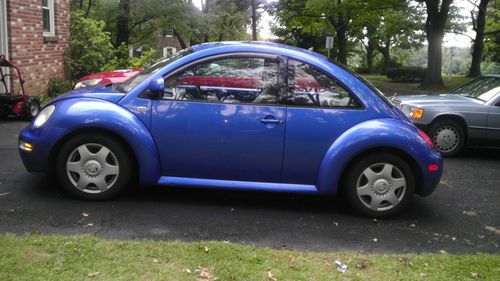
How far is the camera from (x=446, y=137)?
27.0ft

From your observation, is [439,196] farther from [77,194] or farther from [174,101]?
[77,194]

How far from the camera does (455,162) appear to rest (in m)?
7.92

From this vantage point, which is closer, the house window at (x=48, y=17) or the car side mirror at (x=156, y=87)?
the car side mirror at (x=156, y=87)

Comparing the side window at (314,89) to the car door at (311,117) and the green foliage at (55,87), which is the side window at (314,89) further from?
the green foliage at (55,87)

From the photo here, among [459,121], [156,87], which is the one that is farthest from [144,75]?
[459,121]

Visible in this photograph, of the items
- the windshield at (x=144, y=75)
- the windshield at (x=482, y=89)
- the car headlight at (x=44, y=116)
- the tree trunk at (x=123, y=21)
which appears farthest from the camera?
the tree trunk at (x=123, y=21)

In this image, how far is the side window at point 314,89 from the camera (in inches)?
193

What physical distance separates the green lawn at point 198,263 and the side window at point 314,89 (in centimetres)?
156

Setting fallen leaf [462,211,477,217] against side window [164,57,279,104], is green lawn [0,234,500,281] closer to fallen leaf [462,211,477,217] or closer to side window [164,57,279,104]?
fallen leaf [462,211,477,217]

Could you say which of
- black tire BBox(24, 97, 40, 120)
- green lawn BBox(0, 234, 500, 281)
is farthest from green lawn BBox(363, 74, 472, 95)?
green lawn BBox(0, 234, 500, 281)

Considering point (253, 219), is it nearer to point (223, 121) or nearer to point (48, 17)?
point (223, 121)

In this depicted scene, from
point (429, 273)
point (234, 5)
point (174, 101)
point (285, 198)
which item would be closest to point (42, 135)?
point (174, 101)

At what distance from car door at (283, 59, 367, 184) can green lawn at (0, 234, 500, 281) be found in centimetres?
115

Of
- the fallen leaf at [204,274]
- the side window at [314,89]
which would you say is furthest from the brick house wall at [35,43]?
the fallen leaf at [204,274]
